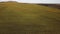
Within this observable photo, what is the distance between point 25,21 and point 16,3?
604 mm

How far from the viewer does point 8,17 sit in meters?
1.13

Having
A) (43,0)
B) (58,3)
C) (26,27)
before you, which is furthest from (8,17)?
(58,3)

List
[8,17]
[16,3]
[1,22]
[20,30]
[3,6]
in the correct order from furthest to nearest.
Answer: [16,3]
[3,6]
[8,17]
[1,22]
[20,30]

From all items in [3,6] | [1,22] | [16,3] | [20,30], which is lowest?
[20,30]

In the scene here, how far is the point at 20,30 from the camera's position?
0.90 meters

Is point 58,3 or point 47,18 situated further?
point 58,3

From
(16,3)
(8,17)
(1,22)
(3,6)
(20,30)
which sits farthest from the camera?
(16,3)

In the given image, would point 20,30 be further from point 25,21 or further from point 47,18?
point 47,18

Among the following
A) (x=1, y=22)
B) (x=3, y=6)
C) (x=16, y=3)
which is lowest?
(x=1, y=22)

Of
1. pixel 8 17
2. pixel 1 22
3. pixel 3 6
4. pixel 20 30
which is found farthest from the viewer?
pixel 3 6

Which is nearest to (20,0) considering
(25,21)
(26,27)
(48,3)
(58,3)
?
(48,3)

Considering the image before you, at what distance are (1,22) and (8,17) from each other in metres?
0.13

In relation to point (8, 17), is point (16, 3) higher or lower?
higher

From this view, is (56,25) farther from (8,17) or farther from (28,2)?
(28,2)
